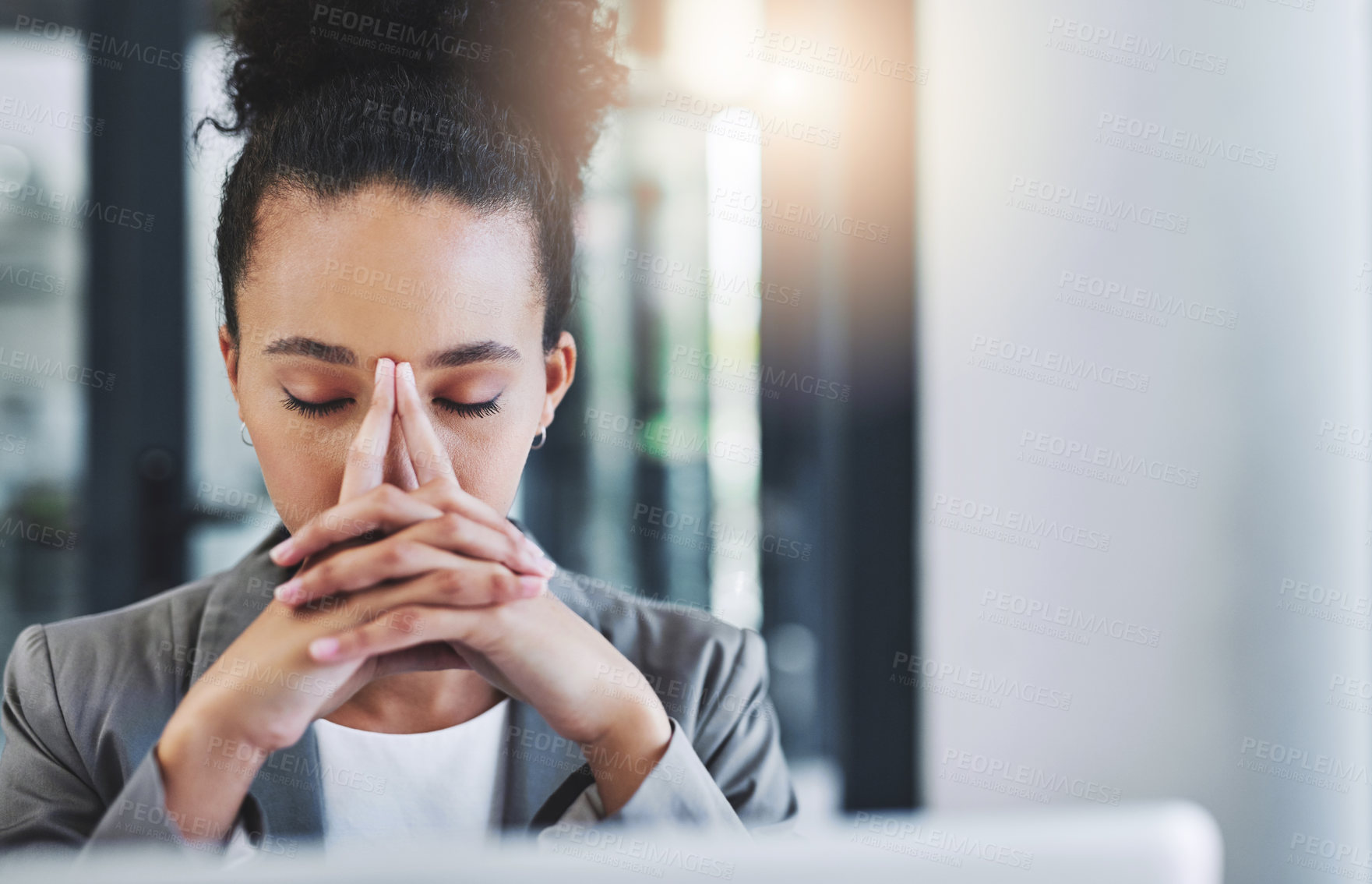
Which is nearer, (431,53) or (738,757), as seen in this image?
(431,53)

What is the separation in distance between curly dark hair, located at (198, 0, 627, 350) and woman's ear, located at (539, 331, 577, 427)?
0.06 feet

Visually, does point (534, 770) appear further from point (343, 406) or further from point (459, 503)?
point (343, 406)

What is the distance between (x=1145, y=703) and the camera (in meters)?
1.53

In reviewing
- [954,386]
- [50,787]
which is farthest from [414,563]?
[954,386]

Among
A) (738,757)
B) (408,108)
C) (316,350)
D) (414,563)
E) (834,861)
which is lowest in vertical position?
(738,757)

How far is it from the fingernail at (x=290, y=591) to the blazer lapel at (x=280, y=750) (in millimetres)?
100

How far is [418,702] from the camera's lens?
1.10m

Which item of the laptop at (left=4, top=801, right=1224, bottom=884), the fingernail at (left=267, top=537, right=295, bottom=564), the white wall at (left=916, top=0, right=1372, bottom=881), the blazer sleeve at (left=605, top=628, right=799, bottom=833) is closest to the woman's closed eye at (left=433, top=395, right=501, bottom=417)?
the fingernail at (left=267, top=537, right=295, bottom=564)

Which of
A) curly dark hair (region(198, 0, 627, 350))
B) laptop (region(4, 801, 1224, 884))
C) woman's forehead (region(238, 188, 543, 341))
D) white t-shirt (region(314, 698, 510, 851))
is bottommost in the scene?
white t-shirt (region(314, 698, 510, 851))

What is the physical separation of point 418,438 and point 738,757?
1.96ft

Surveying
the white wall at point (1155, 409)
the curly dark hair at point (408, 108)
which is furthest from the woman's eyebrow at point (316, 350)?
the white wall at point (1155, 409)

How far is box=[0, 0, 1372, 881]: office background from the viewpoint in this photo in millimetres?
1363

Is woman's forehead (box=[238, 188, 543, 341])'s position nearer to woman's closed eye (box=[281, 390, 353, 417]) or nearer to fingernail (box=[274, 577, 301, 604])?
woman's closed eye (box=[281, 390, 353, 417])

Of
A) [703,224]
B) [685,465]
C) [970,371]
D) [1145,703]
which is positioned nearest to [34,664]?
[685,465]
